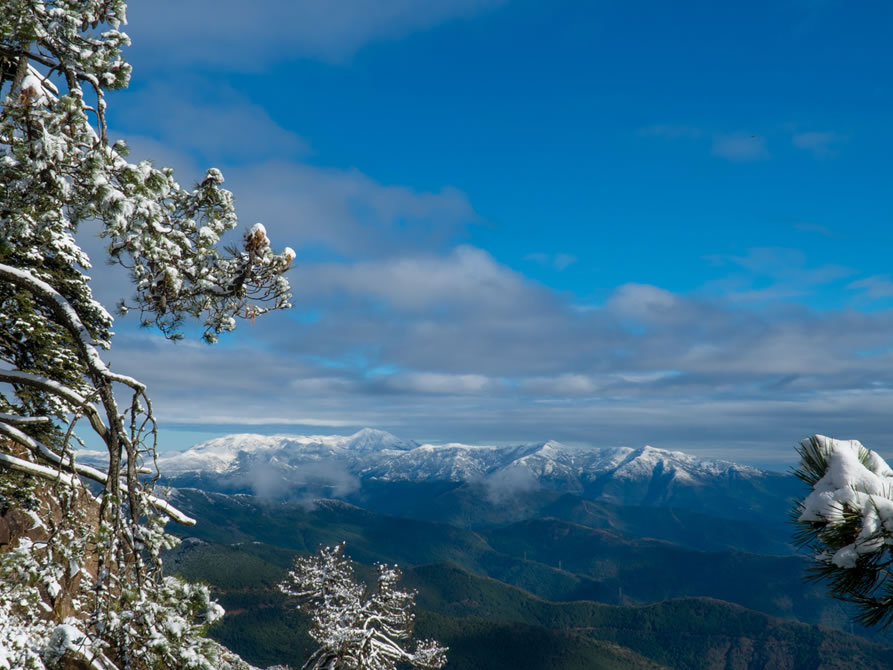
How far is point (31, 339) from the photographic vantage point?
28.5 ft

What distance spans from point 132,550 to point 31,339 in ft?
14.6

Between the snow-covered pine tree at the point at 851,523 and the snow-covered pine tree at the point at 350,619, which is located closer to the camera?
the snow-covered pine tree at the point at 851,523

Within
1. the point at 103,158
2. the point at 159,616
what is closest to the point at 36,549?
the point at 159,616

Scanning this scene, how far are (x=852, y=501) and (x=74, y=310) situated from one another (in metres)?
8.84

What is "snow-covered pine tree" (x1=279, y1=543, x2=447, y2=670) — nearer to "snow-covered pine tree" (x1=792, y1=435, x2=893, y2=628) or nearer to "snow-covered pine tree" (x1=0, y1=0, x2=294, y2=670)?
"snow-covered pine tree" (x1=0, y1=0, x2=294, y2=670)

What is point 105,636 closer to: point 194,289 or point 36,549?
point 36,549

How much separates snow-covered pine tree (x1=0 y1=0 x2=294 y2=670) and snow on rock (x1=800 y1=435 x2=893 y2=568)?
6.49 meters

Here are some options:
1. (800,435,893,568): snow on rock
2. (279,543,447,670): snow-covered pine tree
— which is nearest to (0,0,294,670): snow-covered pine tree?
(800,435,893,568): snow on rock

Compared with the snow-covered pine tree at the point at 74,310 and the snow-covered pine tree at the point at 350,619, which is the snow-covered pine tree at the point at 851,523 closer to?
A: the snow-covered pine tree at the point at 74,310

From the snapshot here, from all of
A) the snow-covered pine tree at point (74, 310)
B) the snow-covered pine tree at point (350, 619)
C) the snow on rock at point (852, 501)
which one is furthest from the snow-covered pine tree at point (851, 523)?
the snow-covered pine tree at point (350, 619)

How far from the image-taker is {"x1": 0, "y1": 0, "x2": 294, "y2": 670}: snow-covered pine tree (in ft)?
18.1

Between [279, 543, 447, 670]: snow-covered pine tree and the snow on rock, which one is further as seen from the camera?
[279, 543, 447, 670]: snow-covered pine tree

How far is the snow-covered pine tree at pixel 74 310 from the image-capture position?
553 centimetres

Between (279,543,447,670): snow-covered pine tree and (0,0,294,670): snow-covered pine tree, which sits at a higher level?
(0,0,294,670): snow-covered pine tree
